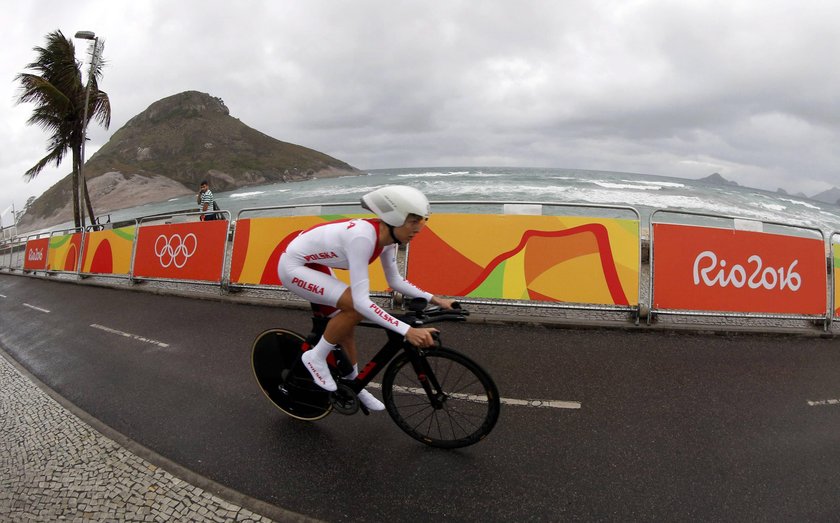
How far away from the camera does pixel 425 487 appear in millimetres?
2574

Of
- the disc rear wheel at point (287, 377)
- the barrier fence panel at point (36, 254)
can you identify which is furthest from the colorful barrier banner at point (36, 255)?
the disc rear wheel at point (287, 377)

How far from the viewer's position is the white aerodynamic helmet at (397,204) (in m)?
2.42

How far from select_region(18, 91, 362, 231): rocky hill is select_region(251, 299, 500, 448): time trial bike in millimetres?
115850

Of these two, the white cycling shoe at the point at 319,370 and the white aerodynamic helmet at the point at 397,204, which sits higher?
the white aerodynamic helmet at the point at 397,204

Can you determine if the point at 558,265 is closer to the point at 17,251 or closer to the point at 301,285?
the point at 301,285

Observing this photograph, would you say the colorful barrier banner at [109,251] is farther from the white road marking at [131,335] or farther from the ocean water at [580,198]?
the white road marking at [131,335]

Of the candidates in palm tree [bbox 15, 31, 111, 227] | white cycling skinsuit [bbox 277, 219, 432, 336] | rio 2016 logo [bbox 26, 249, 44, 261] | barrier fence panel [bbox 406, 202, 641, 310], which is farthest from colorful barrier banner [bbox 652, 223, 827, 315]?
palm tree [bbox 15, 31, 111, 227]

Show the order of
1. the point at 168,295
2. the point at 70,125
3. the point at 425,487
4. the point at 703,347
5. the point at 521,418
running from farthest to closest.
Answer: the point at 70,125 → the point at 168,295 → the point at 703,347 → the point at 521,418 → the point at 425,487

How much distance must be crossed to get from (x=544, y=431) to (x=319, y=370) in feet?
5.87

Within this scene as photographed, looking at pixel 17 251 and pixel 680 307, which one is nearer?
pixel 680 307

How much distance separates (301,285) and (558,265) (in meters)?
4.09

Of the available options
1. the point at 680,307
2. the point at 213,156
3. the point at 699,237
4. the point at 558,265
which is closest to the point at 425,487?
the point at 558,265

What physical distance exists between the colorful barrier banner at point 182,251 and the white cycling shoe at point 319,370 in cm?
587

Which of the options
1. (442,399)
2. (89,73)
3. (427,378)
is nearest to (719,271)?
(442,399)
